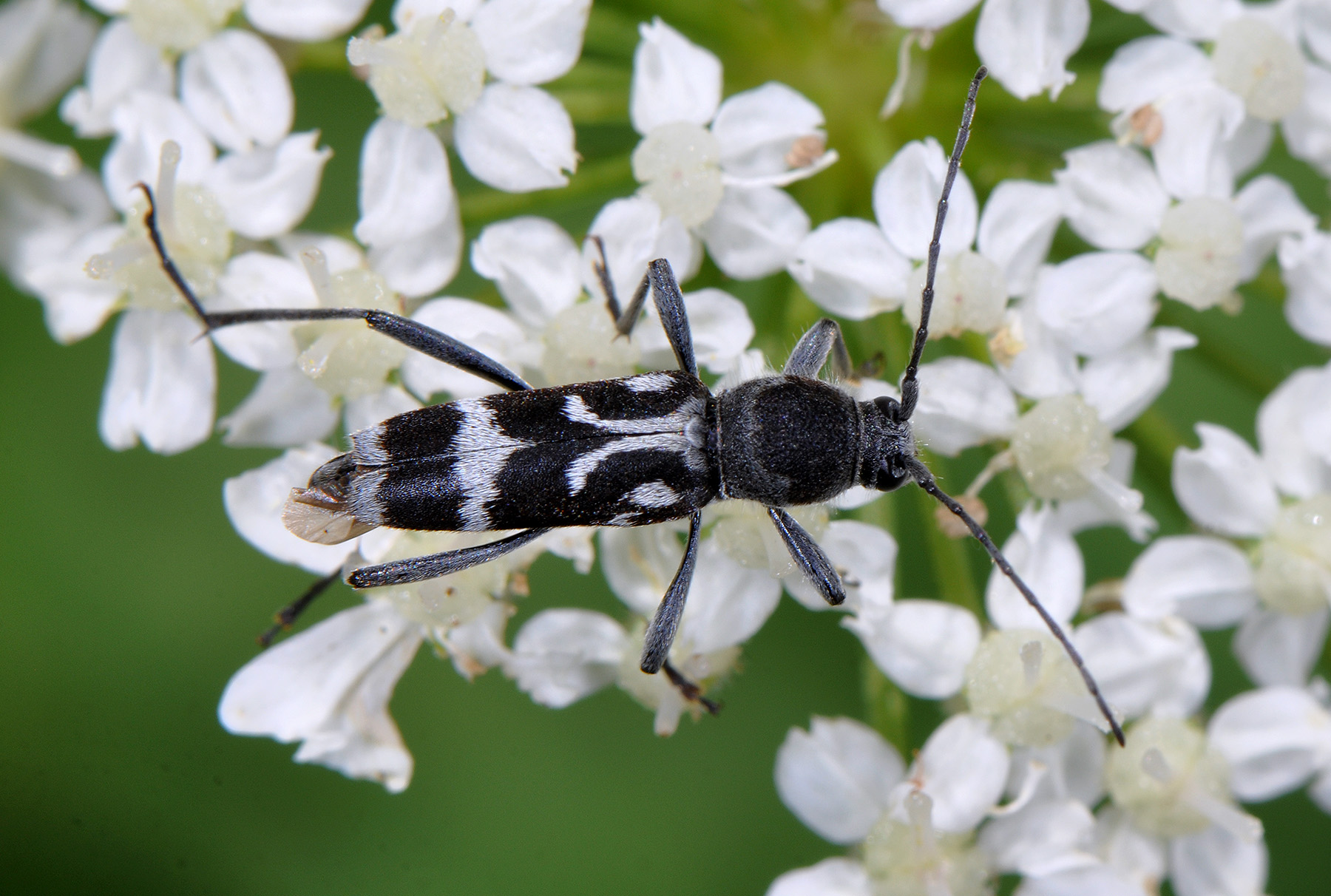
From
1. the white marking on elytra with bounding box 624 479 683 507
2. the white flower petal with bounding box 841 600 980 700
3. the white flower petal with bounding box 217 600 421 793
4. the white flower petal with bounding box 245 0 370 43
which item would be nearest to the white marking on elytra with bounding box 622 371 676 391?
the white marking on elytra with bounding box 624 479 683 507

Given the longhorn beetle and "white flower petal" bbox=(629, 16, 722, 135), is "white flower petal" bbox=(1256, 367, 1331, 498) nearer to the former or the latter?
the longhorn beetle

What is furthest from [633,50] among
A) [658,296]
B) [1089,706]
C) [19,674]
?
[19,674]

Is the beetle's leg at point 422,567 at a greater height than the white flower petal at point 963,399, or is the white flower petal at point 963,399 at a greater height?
the white flower petal at point 963,399

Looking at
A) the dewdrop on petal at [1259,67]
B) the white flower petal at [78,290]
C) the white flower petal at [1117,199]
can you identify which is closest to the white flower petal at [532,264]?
the white flower petal at [78,290]

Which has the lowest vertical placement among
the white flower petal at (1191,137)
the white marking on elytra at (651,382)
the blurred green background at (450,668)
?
the blurred green background at (450,668)

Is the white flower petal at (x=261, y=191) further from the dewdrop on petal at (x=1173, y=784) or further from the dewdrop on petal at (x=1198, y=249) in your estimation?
the dewdrop on petal at (x=1173, y=784)

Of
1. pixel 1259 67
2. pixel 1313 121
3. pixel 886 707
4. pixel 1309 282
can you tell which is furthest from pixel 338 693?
pixel 1313 121

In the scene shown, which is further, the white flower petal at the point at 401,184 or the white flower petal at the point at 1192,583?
the white flower petal at the point at 1192,583

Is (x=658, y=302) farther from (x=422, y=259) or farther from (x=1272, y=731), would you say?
(x=1272, y=731)
